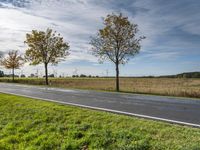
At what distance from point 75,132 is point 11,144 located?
179 cm

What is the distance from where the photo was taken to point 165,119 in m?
9.34

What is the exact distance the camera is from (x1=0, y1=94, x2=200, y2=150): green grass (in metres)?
6.30

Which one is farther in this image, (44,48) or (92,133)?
(44,48)

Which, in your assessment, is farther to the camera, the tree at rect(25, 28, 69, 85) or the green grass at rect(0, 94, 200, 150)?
the tree at rect(25, 28, 69, 85)

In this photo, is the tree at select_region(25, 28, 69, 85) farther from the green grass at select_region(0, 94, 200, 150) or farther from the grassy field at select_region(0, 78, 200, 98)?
Result: the green grass at select_region(0, 94, 200, 150)

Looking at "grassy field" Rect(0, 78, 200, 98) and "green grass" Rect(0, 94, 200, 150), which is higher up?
"grassy field" Rect(0, 78, 200, 98)

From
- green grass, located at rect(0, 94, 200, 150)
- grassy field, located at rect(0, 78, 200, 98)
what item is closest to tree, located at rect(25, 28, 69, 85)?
grassy field, located at rect(0, 78, 200, 98)

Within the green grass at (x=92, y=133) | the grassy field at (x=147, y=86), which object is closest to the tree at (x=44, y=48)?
the grassy field at (x=147, y=86)

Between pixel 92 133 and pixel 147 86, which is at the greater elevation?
pixel 147 86

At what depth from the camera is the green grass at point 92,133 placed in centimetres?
630

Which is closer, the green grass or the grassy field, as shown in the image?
the green grass

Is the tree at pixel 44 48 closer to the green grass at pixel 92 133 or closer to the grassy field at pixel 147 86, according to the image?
the grassy field at pixel 147 86

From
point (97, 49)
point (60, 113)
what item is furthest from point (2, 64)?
point (60, 113)

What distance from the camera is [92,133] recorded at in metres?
7.29
